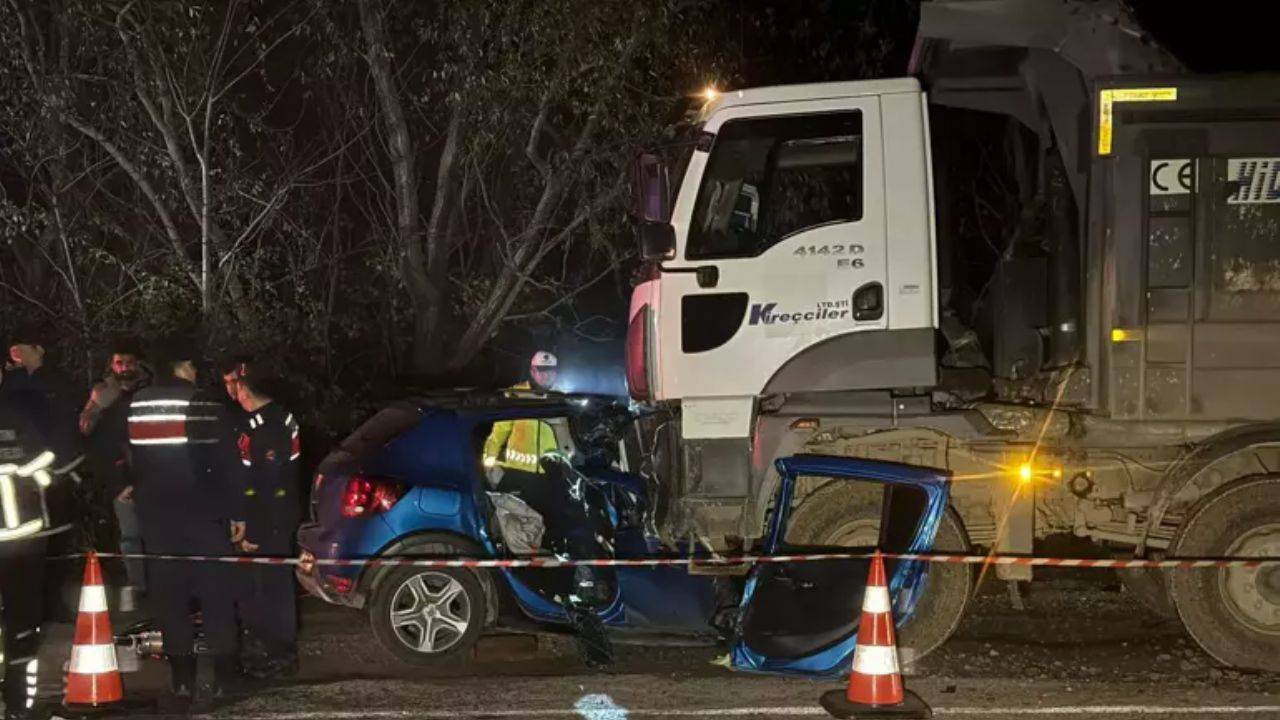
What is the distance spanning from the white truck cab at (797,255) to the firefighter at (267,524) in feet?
7.35

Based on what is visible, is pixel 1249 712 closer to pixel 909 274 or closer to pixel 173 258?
pixel 909 274

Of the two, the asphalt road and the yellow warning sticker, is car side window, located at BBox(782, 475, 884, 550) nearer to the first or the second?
the asphalt road

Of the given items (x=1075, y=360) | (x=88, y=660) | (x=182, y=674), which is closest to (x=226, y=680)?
(x=182, y=674)

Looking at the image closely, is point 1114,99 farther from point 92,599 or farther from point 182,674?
point 182,674

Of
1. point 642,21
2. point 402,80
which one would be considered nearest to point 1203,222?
point 642,21

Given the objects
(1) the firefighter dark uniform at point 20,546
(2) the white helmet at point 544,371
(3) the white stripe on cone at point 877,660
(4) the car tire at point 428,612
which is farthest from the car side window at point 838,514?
(1) the firefighter dark uniform at point 20,546

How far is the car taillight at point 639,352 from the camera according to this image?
713 cm

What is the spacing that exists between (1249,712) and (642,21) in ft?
24.9

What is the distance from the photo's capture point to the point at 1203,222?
6574 mm

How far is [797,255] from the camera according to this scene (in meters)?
6.83

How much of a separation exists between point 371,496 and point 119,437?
252cm

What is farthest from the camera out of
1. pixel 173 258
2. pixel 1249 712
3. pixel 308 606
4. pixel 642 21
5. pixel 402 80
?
pixel 402 80

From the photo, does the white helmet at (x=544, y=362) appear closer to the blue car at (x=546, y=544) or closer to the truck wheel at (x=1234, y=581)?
the blue car at (x=546, y=544)

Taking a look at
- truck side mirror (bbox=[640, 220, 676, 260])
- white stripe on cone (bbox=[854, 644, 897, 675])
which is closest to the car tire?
truck side mirror (bbox=[640, 220, 676, 260])
